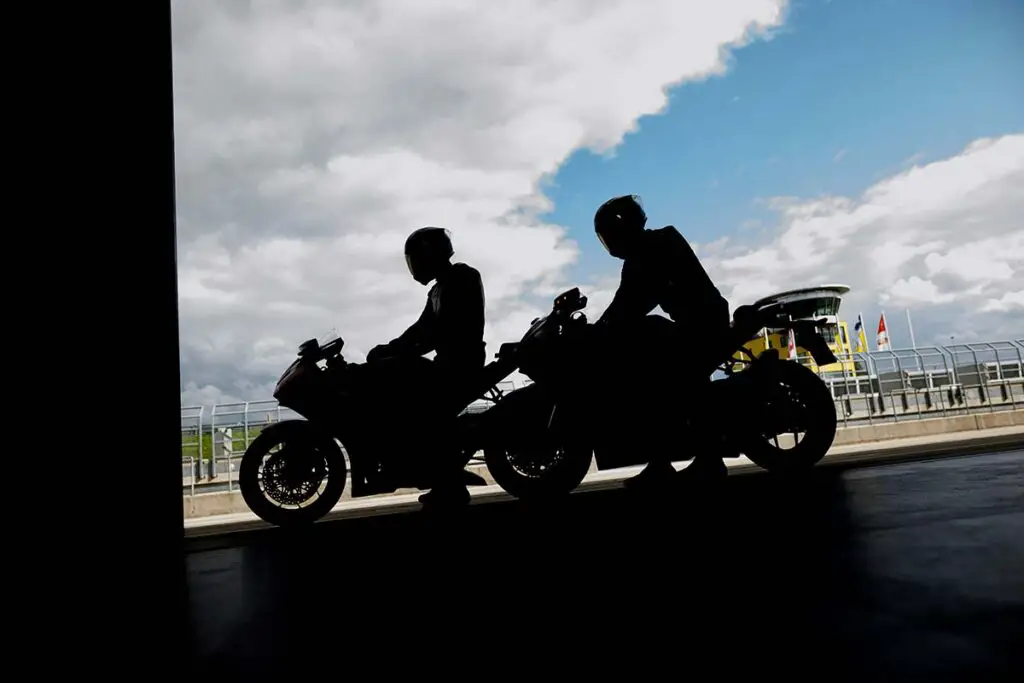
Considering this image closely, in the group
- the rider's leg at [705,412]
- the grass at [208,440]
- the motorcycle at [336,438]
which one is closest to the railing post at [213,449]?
the grass at [208,440]

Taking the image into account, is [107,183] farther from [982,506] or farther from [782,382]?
[782,382]

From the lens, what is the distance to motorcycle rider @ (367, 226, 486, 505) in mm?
3686

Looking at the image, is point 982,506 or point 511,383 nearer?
point 982,506

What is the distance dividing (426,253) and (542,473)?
5.32 feet

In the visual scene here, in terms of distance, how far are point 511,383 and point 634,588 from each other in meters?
6.65

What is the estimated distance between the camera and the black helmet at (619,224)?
3861 mm

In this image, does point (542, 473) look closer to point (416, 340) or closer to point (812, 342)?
point (416, 340)

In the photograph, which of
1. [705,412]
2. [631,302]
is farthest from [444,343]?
[705,412]

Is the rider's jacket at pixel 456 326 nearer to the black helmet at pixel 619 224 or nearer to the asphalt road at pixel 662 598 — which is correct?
the black helmet at pixel 619 224

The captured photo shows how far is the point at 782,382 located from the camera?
384 centimetres

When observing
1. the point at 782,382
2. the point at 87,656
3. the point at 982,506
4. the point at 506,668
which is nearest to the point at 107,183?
the point at 87,656

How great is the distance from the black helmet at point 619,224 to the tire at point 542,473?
1.31 meters

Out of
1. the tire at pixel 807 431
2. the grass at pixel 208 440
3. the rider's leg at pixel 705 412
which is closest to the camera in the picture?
the rider's leg at pixel 705 412

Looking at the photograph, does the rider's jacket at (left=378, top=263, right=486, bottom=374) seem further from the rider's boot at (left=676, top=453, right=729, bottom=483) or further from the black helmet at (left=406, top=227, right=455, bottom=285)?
the rider's boot at (left=676, top=453, right=729, bottom=483)
